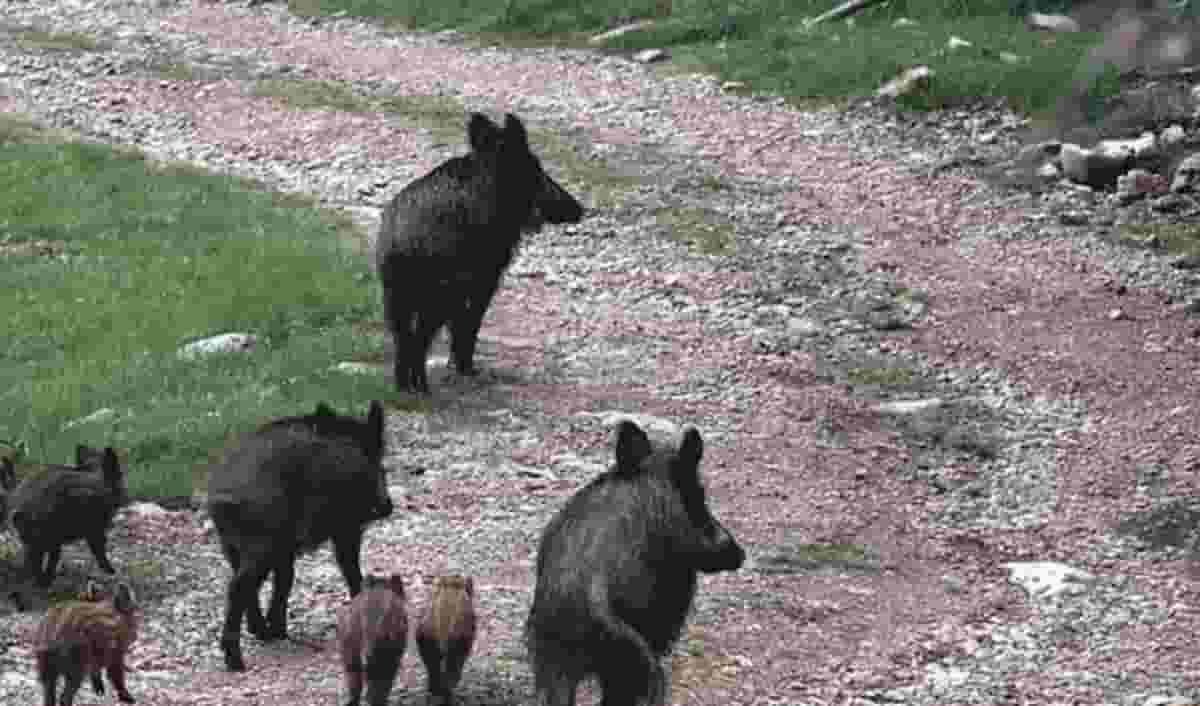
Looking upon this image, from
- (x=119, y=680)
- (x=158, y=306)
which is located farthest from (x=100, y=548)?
(x=158, y=306)

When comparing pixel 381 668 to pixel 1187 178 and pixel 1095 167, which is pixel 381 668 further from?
pixel 1095 167

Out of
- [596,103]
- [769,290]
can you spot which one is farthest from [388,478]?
[596,103]

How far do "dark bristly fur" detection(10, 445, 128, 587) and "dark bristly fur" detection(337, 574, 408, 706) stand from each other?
7.60 ft

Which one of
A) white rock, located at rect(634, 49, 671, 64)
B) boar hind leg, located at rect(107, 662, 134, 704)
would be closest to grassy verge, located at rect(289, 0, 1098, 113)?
white rock, located at rect(634, 49, 671, 64)

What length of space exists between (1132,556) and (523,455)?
3323mm

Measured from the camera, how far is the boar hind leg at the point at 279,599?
12.5 meters

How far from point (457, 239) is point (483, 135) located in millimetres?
732

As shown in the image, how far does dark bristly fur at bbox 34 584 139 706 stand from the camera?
436 inches

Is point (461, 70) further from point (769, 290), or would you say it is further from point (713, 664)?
point (713, 664)

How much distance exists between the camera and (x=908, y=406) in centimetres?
1789

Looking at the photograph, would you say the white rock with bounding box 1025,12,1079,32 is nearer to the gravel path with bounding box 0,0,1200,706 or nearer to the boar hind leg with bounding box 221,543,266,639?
the gravel path with bounding box 0,0,1200,706

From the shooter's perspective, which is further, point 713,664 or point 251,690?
point 713,664

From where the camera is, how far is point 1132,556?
50.2 ft

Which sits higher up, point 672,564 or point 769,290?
point 672,564
